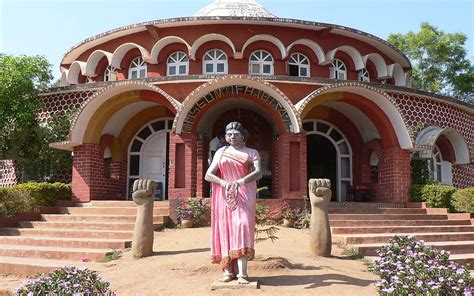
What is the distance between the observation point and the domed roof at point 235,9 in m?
17.5

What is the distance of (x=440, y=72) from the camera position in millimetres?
30125

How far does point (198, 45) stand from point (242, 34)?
1.50 m

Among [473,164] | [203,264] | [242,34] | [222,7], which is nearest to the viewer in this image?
[203,264]

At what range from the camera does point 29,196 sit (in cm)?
1170

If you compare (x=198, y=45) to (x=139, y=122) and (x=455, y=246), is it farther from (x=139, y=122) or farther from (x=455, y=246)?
(x=455, y=246)

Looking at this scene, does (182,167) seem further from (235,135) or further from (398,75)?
(398,75)

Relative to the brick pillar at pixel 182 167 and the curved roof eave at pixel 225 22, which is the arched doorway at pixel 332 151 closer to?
the curved roof eave at pixel 225 22

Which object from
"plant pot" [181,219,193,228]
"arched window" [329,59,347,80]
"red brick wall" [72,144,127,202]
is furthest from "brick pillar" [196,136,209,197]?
"arched window" [329,59,347,80]

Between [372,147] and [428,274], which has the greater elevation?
[372,147]

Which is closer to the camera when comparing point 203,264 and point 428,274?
point 428,274

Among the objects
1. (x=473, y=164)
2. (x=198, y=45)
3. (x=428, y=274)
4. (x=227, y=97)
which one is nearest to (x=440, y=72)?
(x=473, y=164)

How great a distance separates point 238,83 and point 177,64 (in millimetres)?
4433

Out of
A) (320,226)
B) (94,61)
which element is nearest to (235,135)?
(320,226)

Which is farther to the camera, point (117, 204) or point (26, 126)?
point (26, 126)
